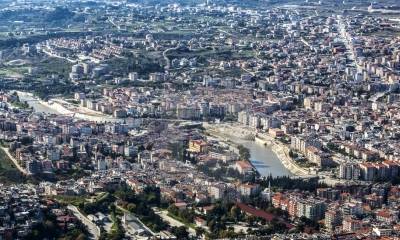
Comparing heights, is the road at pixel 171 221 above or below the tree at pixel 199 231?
below

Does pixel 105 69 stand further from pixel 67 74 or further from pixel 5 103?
pixel 5 103

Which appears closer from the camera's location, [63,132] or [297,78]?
[63,132]

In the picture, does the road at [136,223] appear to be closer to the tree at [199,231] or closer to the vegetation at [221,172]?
the tree at [199,231]

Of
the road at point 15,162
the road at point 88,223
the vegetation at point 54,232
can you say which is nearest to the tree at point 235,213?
the road at point 88,223

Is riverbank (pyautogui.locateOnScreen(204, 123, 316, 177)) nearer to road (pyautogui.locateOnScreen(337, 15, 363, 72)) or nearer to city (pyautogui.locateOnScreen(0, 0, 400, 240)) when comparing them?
city (pyautogui.locateOnScreen(0, 0, 400, 240))

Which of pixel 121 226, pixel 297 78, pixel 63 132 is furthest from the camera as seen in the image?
pixel 297 78

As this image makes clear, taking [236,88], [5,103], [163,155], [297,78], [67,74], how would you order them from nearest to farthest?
[163,155]
[5,103]
[236,88]
[297,78]
[67,74]

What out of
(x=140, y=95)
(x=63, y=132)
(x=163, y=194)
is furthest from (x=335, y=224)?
(x=140, y=95)

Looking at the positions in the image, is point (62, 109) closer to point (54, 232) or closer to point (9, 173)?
point (9, 173)
